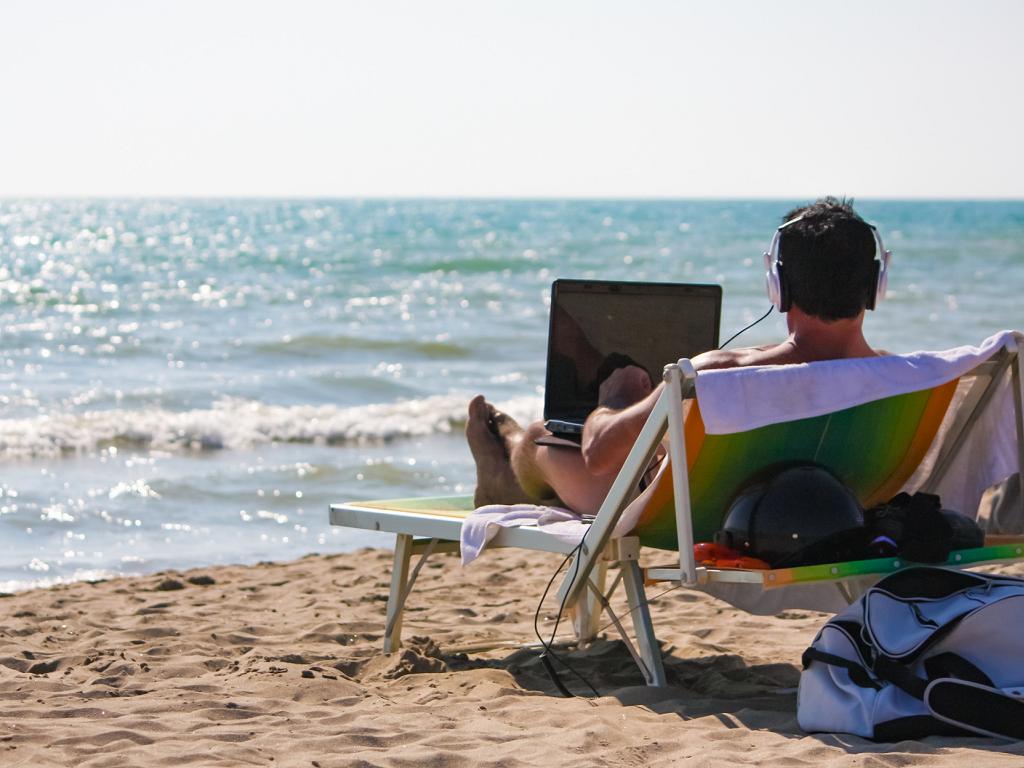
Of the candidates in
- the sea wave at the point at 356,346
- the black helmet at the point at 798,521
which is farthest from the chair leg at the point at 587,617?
the sea wave at the point at 356,346

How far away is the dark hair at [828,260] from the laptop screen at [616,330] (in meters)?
0.96

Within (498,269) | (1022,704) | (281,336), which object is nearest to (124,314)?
(281,336)

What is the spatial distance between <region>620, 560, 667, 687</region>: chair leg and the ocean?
3384 mm

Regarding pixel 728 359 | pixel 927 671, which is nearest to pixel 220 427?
pixel 728 359

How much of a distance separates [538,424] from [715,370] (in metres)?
1.07

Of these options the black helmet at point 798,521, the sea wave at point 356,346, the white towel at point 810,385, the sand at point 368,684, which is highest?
the white towel at point 810,385

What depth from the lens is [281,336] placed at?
17.3 metres

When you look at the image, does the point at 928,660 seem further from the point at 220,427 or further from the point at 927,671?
the point at 220,427

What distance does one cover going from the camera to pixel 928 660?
10.2 feet

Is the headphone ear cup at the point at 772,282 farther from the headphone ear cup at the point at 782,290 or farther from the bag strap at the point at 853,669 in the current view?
the bag strap at the point at 853,669

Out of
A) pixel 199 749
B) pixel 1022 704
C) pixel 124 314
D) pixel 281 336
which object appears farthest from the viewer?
pixel 124 314

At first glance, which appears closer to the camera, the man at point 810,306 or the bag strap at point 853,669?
the bag strap at point 853,669

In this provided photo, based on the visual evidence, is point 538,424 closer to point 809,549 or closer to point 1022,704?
point 809,549

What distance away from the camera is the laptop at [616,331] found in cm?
445
